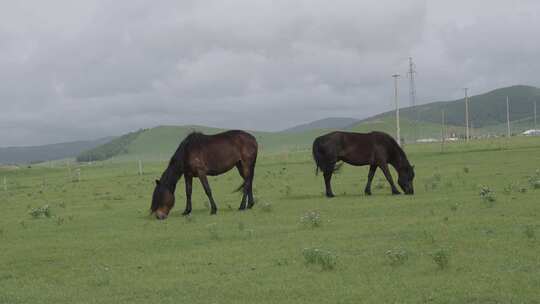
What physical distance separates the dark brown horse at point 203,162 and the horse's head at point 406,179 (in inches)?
213

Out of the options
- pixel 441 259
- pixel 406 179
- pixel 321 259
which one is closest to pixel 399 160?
pixel 406 179

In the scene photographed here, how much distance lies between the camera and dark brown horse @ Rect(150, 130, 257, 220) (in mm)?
18547

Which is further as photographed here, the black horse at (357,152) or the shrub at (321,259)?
the black horse at (357,152)

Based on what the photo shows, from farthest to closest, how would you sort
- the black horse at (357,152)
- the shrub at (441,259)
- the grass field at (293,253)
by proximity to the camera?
the black horse at (357,152)
the shrub at (441,259)
the grass field at (293,253)

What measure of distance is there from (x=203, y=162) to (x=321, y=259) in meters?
9.22

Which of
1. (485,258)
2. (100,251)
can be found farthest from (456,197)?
(100,251)

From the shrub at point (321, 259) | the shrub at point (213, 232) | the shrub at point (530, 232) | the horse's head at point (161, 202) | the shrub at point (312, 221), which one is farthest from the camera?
the horse's head at point (161, 202)

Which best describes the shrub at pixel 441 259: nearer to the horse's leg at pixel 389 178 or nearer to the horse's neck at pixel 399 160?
the horse's leg at pixel 389 178

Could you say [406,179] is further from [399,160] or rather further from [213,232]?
[213,232]

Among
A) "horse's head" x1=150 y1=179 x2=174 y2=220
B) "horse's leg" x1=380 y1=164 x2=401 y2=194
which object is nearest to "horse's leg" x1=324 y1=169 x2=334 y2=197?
"horse's leg" x1=380 y1=164 x2=401 y2=194

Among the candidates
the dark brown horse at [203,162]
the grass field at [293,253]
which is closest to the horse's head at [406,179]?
the grass field at [293,253]

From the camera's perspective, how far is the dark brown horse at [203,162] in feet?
60.8

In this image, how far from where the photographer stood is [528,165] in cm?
3369

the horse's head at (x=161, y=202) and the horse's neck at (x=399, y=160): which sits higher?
the horse's neck at (x=399, y=160)
